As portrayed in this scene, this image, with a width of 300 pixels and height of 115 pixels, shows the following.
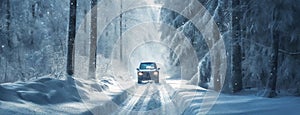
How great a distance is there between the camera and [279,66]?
1366 cm

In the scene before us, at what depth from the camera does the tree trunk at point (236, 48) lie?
14.3 m

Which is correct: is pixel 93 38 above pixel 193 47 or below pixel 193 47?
above

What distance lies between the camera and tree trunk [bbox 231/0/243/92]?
14.3 meters

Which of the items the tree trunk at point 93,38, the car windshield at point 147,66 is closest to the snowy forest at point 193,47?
the tree trunk at point 93,38

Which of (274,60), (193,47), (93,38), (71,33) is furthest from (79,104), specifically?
(193,47)

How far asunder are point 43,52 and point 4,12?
484 cm

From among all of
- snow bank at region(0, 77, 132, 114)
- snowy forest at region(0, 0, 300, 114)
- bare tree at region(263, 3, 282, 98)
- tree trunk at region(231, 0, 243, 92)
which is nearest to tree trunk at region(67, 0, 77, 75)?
snowy forest at region(0, 0, 300, 114)

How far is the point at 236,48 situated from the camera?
1446 centimetres

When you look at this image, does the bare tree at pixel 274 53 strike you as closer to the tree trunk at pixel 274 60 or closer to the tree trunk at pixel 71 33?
the tree trunk at pixel 274 60

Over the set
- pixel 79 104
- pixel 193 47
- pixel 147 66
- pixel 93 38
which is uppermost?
pixel 93 38

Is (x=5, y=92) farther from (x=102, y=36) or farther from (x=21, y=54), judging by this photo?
(x=102, y=36)

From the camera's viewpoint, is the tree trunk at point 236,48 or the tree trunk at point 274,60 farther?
the tree trunk at point 236,48

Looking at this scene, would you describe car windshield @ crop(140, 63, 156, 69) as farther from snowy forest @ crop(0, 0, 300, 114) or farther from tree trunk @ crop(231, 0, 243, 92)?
tree trunk @ crop(231, 0, 243, 92)

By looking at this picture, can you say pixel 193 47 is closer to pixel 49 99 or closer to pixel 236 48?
pixel 236 48
